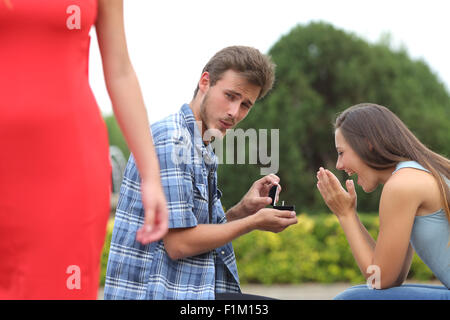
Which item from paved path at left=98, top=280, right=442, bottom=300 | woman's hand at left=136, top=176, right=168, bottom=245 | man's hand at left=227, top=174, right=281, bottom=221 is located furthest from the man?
paved path at left=98, top=280, right=442, bottom=300

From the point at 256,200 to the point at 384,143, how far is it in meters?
0.70

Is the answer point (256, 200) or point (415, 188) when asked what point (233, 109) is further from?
point (415, 188)

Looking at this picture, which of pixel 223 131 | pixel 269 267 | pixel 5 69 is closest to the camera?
pixel 5 69

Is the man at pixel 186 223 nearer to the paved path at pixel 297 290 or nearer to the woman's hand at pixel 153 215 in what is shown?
the woman's hand at pixel 153 215

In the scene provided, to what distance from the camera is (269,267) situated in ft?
26.3

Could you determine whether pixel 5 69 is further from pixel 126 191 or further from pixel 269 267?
pixel 269 267

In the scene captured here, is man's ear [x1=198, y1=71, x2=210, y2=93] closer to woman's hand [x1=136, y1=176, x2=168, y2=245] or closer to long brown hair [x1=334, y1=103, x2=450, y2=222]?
long brown hair [x1=334, y1=103, x2=450, y2=222]

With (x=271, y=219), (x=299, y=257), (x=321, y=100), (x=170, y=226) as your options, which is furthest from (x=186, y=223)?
(x=321, y=100)

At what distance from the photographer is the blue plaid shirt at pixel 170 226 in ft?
7.95

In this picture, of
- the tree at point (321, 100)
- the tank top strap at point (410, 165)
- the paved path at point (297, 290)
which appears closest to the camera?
the tank top strap at point (410, 165)

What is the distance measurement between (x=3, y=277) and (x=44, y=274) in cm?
11

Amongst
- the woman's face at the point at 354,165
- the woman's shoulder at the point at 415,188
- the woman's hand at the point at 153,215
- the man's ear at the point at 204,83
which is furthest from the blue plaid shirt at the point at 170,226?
the woman's hand at the point at 153,215

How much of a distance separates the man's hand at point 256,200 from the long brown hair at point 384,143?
1.55 feet
